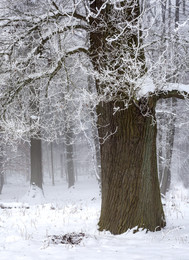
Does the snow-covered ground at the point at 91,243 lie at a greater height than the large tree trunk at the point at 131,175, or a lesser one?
lesser

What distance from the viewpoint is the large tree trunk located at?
5.57 metres

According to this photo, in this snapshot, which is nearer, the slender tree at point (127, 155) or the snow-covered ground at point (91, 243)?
the snow-covered ground at point (91, 243)

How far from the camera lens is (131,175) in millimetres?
5586

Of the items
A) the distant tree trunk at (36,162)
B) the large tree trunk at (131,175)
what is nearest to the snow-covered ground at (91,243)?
the large tree trunk at (131,175)

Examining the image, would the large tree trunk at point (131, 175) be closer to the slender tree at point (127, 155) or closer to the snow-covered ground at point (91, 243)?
the slender tree at point (127, 155)

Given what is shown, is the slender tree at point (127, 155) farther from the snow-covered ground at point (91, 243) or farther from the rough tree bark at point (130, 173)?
the snow-covered ground at point (91, 243)

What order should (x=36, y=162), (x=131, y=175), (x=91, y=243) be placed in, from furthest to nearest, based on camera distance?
(x=36, y=162) < (x=131, y=175) < (x=91, y=243)

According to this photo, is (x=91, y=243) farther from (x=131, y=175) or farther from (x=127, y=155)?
(x=127, y=155)

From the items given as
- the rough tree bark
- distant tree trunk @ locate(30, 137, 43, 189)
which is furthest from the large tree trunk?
distant tree trunk @ locate(30, 137, 43, 189)

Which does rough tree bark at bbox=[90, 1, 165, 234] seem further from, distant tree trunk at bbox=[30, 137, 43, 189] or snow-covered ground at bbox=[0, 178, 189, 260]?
distant tree trunk at bbox=[30, 137, 43, 189]

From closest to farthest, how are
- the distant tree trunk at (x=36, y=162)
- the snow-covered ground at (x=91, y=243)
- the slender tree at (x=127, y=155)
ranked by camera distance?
1. the snow-covered ground at (x=91, y=243)
2. the slender tree at (x=127, y=155)
3. the distant tree trunk at (x=36, y=162)

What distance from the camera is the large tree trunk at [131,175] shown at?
5570mm

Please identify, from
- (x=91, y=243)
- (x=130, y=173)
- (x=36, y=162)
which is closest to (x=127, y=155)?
(x=130, y=173)

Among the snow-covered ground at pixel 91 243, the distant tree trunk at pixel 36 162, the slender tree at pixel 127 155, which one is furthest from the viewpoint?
the distant tree trunk at pixel 36 162
